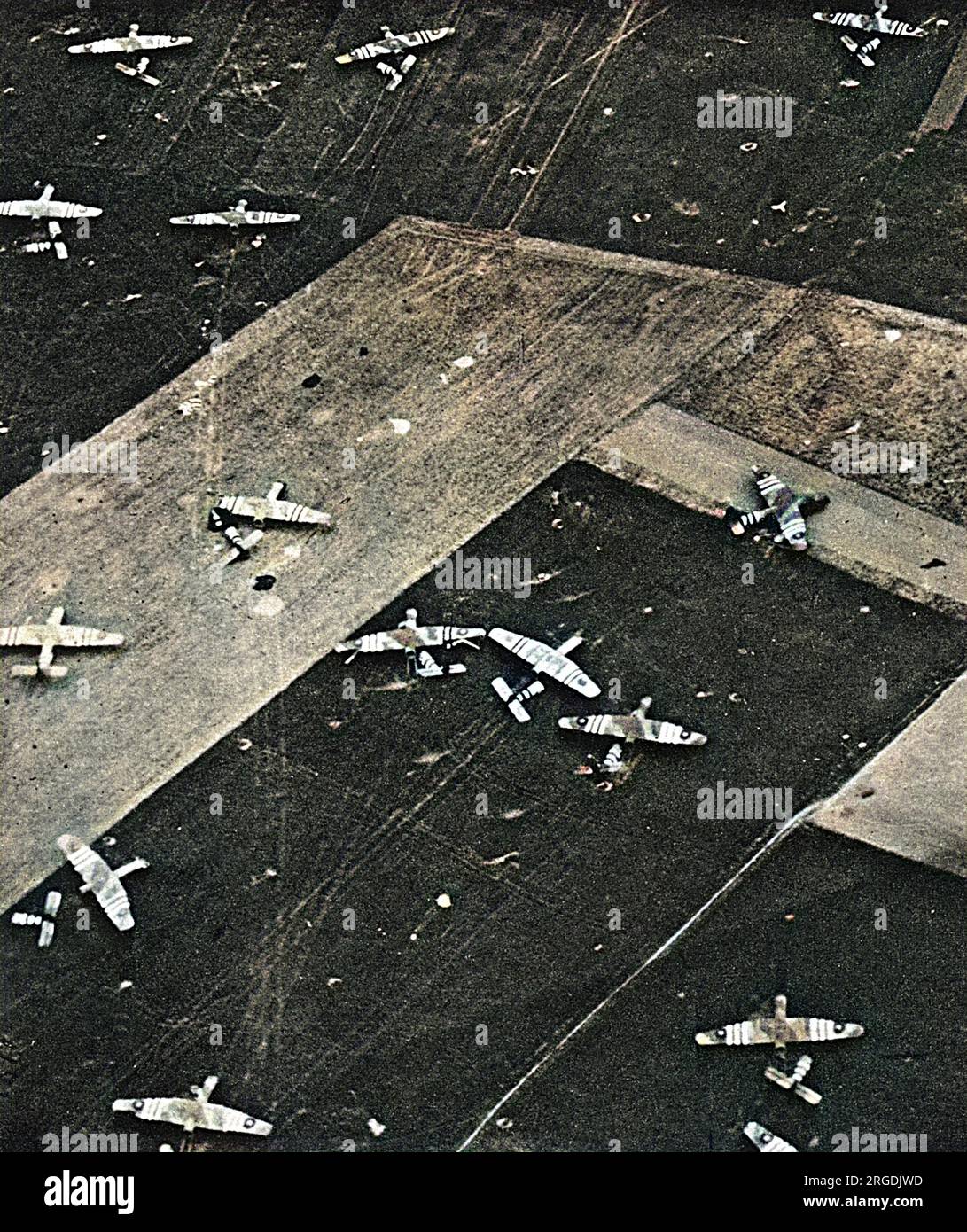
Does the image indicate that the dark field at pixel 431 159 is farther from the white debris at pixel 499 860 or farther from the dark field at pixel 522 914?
the white debris at pixel 499 860

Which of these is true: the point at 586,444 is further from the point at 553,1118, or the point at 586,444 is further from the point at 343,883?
the point at 553,1118

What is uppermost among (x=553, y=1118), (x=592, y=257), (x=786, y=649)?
(x=592, y=257)

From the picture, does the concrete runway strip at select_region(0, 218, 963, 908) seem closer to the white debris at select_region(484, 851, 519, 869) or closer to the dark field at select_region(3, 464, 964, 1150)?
the dark field at select_region(3, 464, 964, 1150)

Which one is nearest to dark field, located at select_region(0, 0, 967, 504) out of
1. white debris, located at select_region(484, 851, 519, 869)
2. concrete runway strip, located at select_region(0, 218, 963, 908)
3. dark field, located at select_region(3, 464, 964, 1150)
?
concrete runway strip, located at select_region(0, 218, 963, 908)

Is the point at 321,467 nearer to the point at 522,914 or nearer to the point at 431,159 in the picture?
the point at 431,159

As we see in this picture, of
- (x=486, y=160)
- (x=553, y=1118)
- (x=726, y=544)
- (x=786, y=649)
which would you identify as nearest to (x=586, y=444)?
(x=726, y=544)
